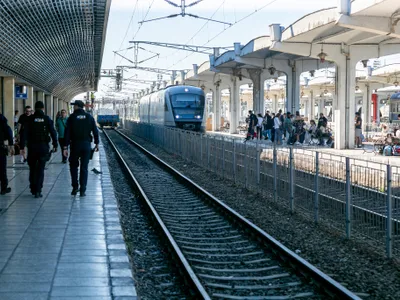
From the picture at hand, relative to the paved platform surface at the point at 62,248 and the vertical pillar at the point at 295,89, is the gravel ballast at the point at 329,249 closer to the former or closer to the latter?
the paved platform surface at the point at 62,248

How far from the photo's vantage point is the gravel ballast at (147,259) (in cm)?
694

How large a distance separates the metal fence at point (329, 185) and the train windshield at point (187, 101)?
715 inches

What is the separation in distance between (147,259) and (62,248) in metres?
1.10

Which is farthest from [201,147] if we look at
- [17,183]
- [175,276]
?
[175,276]

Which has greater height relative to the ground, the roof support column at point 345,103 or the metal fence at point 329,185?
the roof support column at point 345,103

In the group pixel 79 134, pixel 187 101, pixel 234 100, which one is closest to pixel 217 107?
pixel 234 100

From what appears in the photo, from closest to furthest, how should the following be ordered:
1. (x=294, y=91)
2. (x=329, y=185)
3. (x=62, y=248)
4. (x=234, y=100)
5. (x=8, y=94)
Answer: (x=62, y=248) → (x=329, y=185) → (x=8, y=94) → (x=294, y=91) → (x=234, y=100)

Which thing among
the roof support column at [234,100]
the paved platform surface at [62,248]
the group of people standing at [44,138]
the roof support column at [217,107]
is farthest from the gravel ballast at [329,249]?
the roof support column at [217,107]

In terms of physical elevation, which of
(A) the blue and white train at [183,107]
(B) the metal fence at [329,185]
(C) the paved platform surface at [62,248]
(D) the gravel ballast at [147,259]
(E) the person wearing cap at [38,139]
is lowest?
(D) the gravel ballast at [147,259]

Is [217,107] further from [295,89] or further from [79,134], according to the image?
[79,134]

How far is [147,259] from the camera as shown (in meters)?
8.50

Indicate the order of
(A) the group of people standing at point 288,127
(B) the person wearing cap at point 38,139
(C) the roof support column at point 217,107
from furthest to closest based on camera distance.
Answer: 1. (C) the roof support column at point 217,107
2. (A) the group of people standing at point 288,127
3. (B) the person wearing cap at point 38,139

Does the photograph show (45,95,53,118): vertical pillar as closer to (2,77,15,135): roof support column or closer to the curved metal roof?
the curved metal roof

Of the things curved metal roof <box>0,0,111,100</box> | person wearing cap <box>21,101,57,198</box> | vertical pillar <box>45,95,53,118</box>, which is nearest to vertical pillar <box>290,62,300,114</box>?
curved metal roof <box>0,0,111,100</box>
